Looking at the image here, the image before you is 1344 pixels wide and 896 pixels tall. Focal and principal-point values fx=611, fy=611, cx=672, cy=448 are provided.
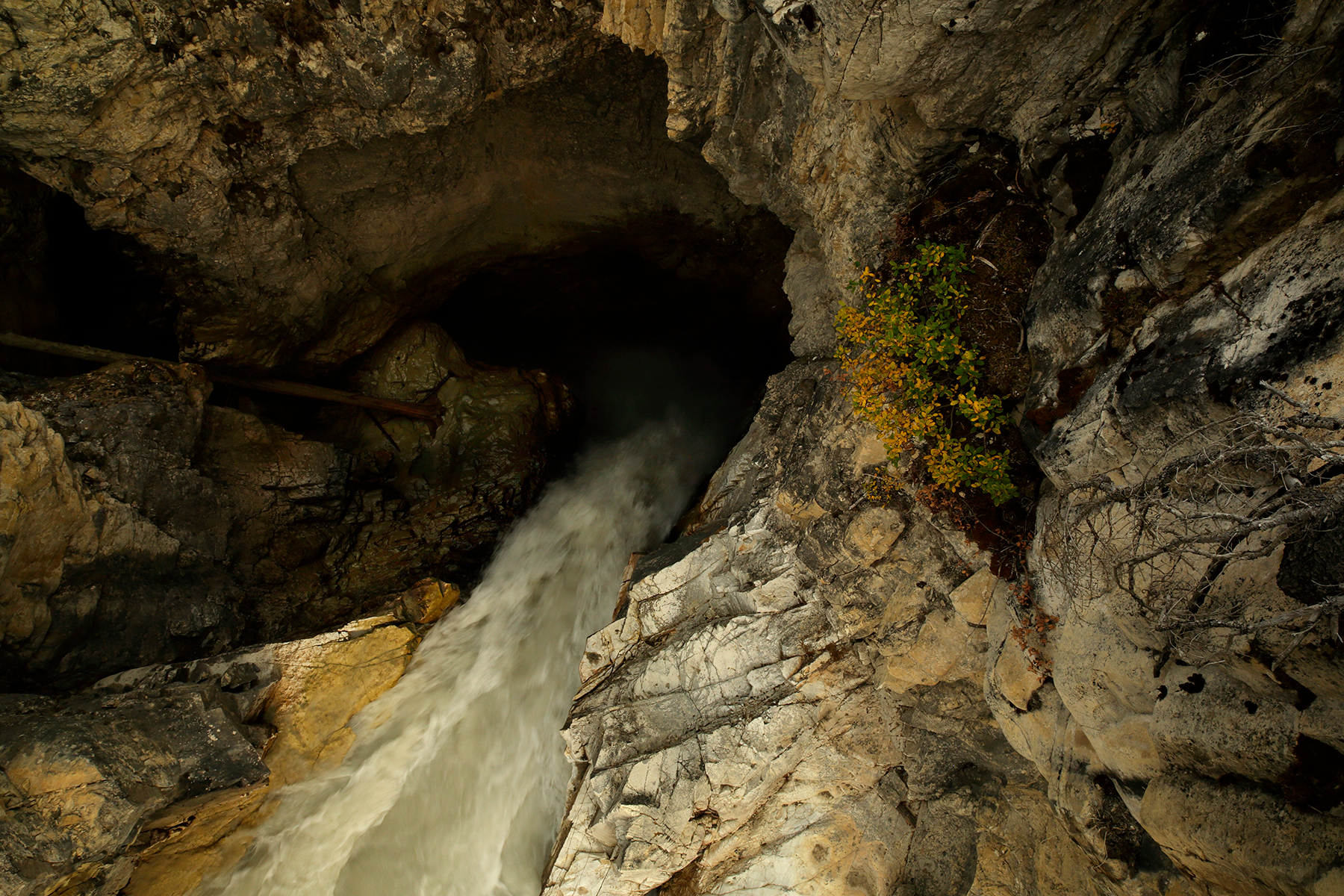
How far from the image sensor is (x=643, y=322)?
42.2 feet

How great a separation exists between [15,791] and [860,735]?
7.03 metres

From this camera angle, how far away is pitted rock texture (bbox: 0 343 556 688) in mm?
6227

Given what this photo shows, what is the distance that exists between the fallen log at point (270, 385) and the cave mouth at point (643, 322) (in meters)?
1.73

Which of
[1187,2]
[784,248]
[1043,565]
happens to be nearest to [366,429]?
[784,248]

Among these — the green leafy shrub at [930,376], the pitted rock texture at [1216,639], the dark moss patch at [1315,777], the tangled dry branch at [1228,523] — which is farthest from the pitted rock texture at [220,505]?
the dark moss patch at [1315,777]

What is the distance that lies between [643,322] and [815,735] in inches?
358

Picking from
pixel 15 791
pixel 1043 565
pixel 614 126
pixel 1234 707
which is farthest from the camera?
pixel 614 126

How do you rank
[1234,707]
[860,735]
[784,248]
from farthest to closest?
1. [784,248]
2. [860,735]
3. [1234,707]

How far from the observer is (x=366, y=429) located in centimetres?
1084

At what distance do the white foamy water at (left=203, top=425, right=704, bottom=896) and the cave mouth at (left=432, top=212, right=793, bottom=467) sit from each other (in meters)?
4.00

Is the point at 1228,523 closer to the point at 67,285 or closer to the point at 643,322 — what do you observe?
the point at 643,322

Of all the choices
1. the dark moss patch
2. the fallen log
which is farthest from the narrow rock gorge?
the fallen log

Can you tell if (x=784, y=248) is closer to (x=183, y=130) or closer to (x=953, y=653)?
(x=953, y=653)

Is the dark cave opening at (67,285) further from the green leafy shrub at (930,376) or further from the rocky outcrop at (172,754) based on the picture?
the green leafy shrub at (930,376)
